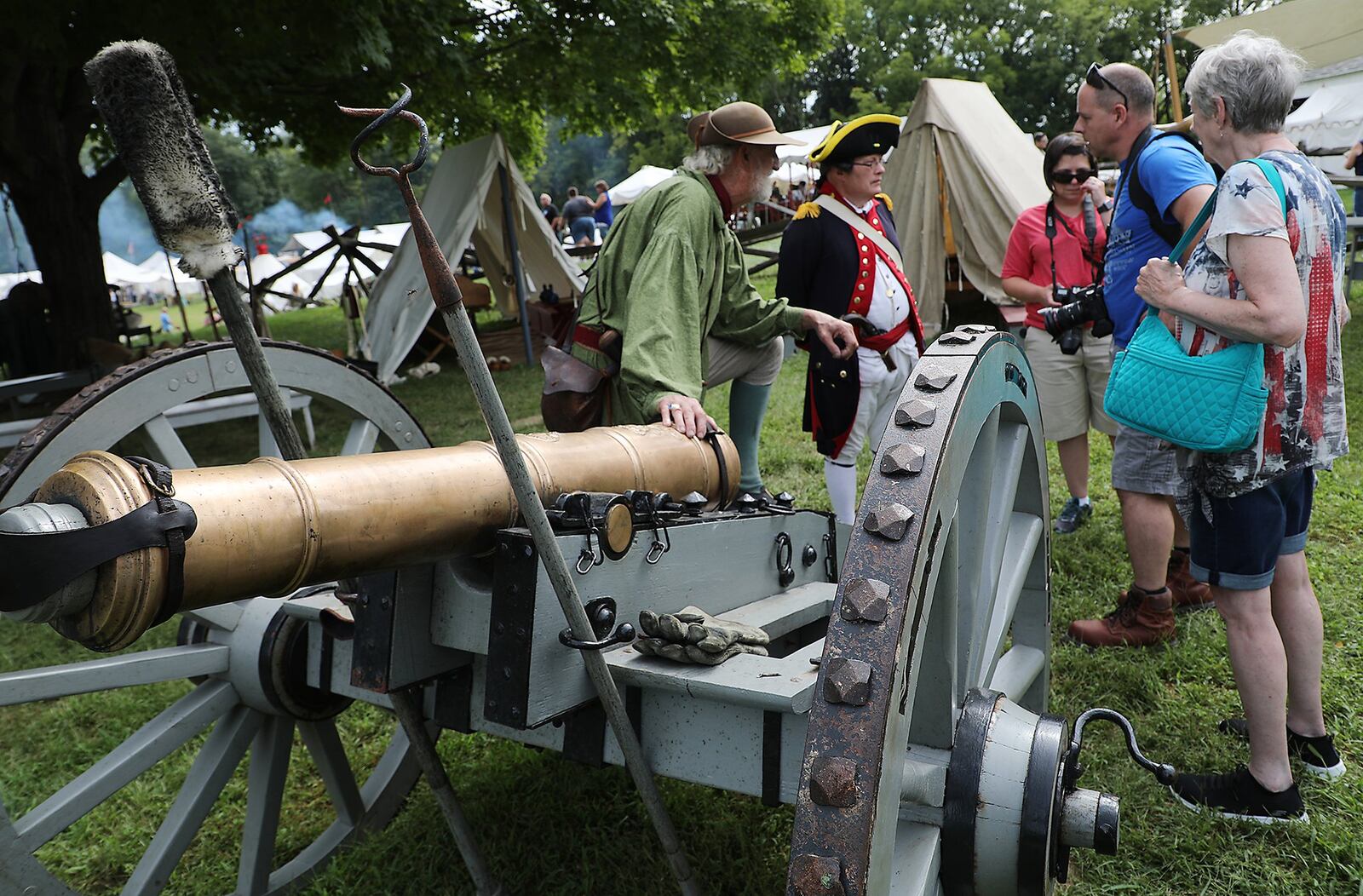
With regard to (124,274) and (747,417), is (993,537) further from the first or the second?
(124,274)

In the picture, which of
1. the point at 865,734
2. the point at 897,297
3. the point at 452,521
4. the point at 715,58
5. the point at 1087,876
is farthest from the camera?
the point at 715,58

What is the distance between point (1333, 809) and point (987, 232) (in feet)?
24.5

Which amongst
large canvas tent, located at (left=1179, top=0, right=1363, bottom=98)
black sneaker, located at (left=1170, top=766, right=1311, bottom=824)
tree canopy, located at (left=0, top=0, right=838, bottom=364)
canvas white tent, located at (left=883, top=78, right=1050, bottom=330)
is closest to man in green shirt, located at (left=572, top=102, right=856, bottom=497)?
black sneaker, located at (left=1170, top=766, right=1311, bottom=824)

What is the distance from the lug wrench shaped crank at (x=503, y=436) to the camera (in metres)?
1.18

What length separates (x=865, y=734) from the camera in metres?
1.23

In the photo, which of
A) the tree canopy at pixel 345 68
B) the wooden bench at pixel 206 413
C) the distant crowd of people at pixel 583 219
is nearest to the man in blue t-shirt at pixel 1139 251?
the wooden bench at pixel 206 413

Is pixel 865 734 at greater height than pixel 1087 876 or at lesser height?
greater

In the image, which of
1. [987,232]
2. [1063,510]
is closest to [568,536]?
[1063,510]

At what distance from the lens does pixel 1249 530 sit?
236 cm

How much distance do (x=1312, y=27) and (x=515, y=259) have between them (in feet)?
29.2

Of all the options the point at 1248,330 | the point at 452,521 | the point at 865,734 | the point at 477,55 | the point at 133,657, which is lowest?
the point at 133,657

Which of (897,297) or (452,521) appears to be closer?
(452,521)

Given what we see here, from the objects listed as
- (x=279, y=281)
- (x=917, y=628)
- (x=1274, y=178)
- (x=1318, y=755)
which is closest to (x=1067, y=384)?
(x=1318, y=755)

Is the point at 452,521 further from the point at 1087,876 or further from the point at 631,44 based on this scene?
the point at 631,44
